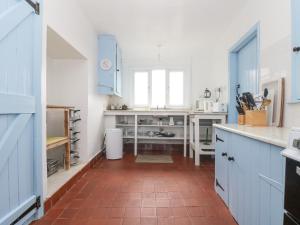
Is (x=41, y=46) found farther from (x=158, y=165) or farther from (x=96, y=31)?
(x=158, y=165)

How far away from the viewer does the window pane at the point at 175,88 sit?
5.18 meters

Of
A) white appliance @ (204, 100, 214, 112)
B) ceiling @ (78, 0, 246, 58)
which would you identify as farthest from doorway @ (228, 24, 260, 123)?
ceiling @ (78, 0, 246, 58)

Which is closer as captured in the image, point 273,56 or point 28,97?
point 28,97

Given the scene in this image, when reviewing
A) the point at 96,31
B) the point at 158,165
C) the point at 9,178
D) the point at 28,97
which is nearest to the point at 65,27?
the point at 28,97

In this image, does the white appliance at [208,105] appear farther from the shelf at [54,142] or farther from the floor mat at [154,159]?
the shelf at [54,142]

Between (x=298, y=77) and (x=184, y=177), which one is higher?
(x=298, y=77)

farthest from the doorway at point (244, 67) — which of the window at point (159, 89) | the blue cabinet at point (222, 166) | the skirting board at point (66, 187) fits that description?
the skirting board at point (66, 187)

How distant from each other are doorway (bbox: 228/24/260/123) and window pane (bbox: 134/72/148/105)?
2345 millimetres

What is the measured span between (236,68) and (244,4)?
3.25ft

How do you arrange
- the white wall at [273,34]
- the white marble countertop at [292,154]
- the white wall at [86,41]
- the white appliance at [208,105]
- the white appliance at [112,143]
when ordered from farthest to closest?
the white appliance at [112,143], the white appliance at [208,105], the white wall at [86,41], the white wall at [273,34], the white marble countertop at [292,154]

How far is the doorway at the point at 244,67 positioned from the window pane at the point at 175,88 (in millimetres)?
1875

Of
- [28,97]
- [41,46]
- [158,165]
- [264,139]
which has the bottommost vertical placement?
[158,165]

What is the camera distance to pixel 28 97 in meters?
1.57

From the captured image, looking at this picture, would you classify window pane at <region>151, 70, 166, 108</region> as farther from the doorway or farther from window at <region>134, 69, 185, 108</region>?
the doorway
